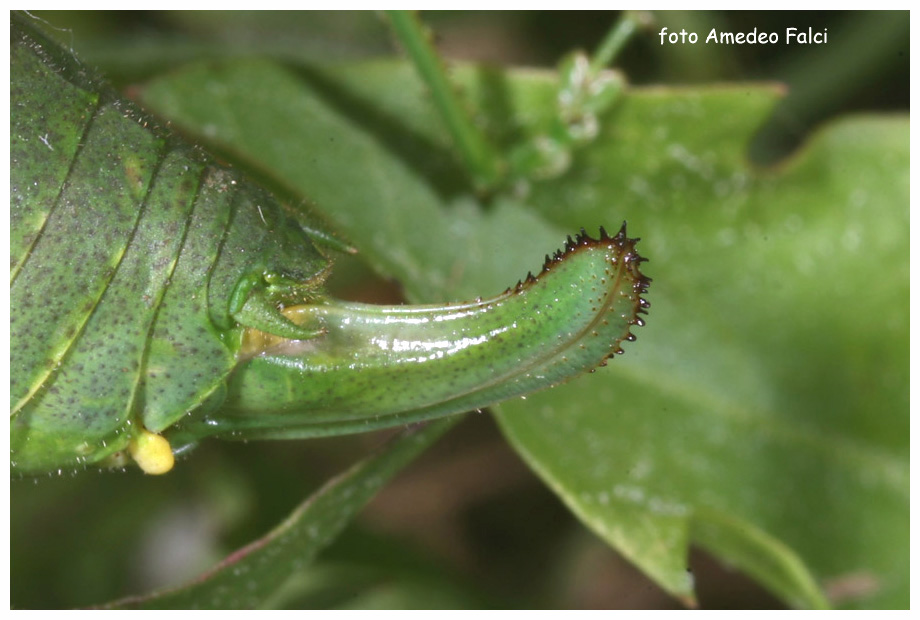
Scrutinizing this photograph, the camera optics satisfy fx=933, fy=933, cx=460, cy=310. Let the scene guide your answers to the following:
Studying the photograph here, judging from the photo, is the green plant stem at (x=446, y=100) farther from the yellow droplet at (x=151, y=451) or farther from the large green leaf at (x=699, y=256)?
the yellow droplet at (x=151, y=451)

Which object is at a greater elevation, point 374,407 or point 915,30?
point 915,30

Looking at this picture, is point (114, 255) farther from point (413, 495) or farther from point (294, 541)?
point (413, 495)

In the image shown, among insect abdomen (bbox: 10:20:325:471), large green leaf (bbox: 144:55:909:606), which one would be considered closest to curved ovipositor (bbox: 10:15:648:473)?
insect abdomen (bbox: 10:20:325:471)

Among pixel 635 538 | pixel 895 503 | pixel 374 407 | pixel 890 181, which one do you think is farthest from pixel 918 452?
pixel 374 407

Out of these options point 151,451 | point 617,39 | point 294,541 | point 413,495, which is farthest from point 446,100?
point 413,495

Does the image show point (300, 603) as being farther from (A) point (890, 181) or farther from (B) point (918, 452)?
(A) point (890, 181)

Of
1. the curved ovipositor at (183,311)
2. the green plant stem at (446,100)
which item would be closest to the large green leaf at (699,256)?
the green plant stem at (446,100)

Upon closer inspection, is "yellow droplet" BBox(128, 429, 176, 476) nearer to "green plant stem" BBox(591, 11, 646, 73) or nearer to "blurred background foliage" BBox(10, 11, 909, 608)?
"blurred background foliage" BBox(10, 11, 909, 608)
